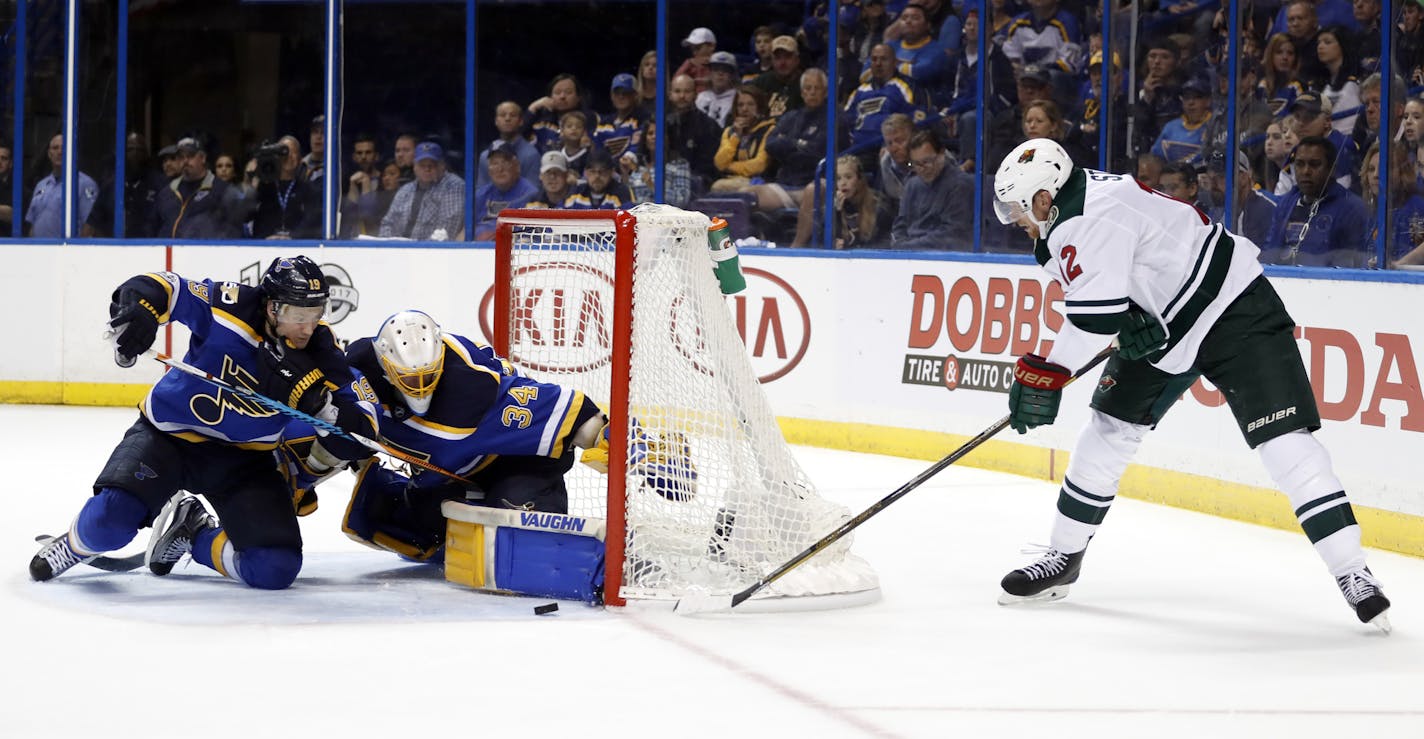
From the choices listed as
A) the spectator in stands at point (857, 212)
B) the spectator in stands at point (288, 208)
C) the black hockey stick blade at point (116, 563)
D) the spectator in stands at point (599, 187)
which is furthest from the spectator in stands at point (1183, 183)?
the spectator in stands at point (288, 208)

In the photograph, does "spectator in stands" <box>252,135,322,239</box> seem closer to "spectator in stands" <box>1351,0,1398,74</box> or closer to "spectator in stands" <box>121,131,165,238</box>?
"spectator in stands" <box>121,131,165,238</box>

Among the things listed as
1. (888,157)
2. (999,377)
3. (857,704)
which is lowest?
(857,704)

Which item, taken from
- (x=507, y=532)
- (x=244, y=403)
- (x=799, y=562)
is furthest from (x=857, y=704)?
(x=244, y=403)

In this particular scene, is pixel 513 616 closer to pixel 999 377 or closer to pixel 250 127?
pixel 999 377

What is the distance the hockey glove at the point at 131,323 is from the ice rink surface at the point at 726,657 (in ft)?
1.79

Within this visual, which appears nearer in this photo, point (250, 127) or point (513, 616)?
point (513, 616)

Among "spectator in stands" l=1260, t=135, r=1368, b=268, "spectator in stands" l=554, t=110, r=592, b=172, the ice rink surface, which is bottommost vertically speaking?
the ice rink surface

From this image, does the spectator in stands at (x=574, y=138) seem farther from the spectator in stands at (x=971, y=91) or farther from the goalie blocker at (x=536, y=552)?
the goalie blocker at (x=536, y=552)

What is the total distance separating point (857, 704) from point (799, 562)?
2.41ft

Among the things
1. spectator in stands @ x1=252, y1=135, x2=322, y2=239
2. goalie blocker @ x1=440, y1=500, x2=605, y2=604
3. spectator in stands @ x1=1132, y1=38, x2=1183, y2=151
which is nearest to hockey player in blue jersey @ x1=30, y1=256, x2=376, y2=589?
goalie blocker @ x1=440, y1=500, x2=605, y2=604

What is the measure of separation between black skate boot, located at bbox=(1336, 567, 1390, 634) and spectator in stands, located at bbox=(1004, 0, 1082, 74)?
10.7 feet

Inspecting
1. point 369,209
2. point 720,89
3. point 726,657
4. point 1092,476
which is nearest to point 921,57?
point 720,89

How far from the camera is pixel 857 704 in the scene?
2.98 meters

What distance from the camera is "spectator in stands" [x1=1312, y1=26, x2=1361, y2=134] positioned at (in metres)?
5.26
